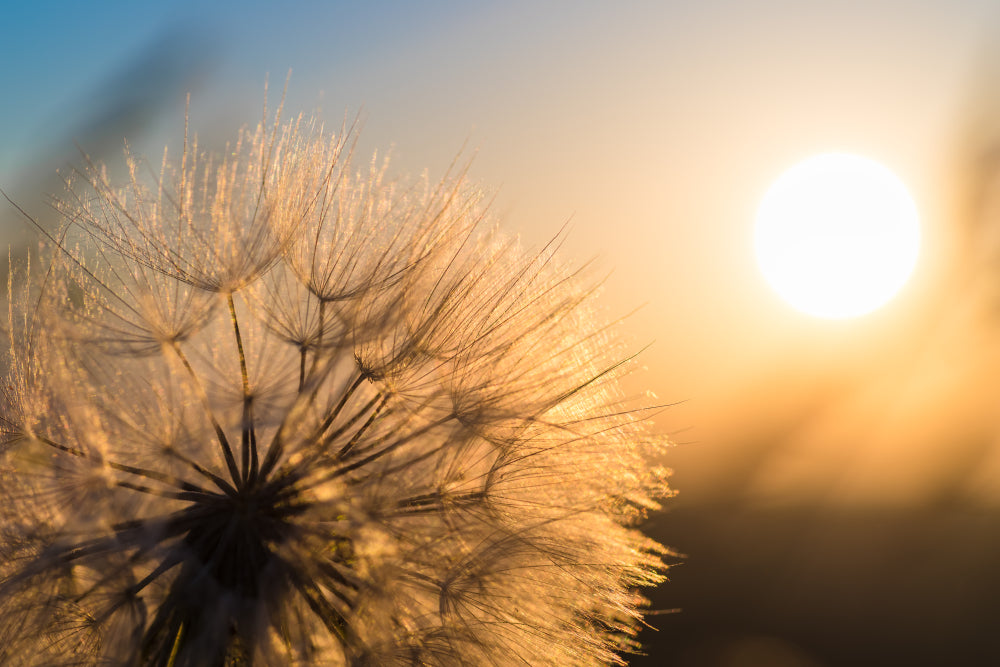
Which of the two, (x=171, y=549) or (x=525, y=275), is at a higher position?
(x=525, y=275)

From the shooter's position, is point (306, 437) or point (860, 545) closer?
point (306, 437)

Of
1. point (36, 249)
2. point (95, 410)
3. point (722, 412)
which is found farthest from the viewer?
point (722, 412)

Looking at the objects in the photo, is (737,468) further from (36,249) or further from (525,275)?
(36,249)

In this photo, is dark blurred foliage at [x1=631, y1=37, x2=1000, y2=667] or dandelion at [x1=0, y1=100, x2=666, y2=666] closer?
dandelion at [x1=0, y1=100, x2=666, y2=666]

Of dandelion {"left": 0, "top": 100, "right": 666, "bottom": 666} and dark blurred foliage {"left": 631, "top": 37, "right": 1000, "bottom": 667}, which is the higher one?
dark blurred foliage {"left": 631, "top": 37, "right": 1000, "bottom": 667}

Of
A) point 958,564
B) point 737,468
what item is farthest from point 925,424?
point 737,468

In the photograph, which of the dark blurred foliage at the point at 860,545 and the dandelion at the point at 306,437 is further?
the dark blurred foliage at the point at 860,545

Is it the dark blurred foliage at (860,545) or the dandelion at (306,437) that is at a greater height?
the dark blurred foliage at (860,545)

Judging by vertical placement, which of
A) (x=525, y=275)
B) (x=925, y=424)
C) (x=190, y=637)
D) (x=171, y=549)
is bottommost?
(x=190, y=637)
